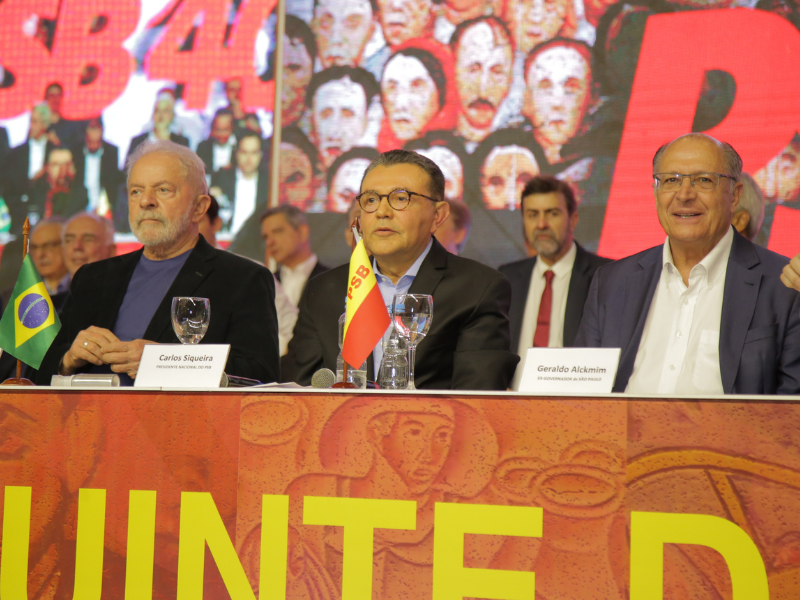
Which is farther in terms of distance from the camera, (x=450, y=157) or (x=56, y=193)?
(x=56, y=193)

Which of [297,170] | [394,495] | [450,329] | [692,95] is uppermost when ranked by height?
[692,95]

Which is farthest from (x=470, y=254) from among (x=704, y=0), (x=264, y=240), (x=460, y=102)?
(x=704, y=0)

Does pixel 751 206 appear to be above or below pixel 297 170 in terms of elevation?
below

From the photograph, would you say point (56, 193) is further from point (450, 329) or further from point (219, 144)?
point (450, 329)

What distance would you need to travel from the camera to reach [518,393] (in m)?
1.62

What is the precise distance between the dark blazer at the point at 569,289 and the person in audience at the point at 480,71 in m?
1.16

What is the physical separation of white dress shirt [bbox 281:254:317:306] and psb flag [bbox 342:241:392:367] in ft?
9.51

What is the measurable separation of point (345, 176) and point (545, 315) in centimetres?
185

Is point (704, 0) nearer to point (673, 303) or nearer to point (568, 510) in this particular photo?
point (673, 303)

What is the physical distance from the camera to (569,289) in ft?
13.7

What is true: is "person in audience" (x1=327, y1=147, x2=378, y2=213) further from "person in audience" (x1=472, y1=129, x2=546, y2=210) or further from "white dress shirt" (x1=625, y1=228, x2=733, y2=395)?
"white dress shirt" (x1=625, y1=228, x2=733, y2=395)

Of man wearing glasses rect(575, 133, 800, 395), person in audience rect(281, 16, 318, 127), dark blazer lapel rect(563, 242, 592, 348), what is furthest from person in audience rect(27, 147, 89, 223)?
man wearing glasses rect(575, 133, 800, 395)

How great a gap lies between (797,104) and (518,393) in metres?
3.76

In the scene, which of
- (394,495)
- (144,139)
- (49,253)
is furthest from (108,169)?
(394,495)
